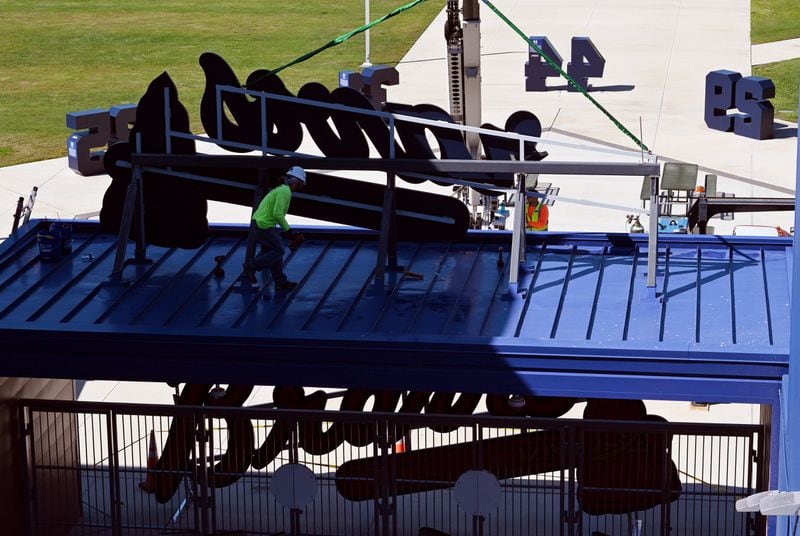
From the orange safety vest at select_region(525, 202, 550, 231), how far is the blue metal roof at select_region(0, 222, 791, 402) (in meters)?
7.12

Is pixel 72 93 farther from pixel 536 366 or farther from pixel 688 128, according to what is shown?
pixel 536 366

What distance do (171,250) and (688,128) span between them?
22.3 meters

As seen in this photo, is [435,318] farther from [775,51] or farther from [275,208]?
[775,51]

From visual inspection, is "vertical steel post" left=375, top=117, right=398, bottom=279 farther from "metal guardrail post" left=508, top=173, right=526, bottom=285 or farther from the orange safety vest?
the orange safety vest

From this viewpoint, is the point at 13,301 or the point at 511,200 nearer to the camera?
the point at 13,301

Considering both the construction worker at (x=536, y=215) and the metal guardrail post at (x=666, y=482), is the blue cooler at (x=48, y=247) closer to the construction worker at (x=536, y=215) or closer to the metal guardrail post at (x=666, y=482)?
the metal guardrail post at (x=666, y=482)

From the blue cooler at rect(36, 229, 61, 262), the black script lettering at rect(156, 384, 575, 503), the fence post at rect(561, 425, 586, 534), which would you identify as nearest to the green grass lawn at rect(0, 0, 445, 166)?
the blue cooler at rect(36, 229, 61, 262)

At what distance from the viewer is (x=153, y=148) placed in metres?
16.6

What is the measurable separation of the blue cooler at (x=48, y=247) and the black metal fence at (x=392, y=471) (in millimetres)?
1906

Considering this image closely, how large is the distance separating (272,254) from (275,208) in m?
0.59

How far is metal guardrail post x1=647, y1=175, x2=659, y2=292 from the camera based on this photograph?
1491cm

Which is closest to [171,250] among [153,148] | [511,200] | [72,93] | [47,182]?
[153,148]

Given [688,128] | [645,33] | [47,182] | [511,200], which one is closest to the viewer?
[511,200]

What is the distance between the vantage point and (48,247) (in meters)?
16.8
